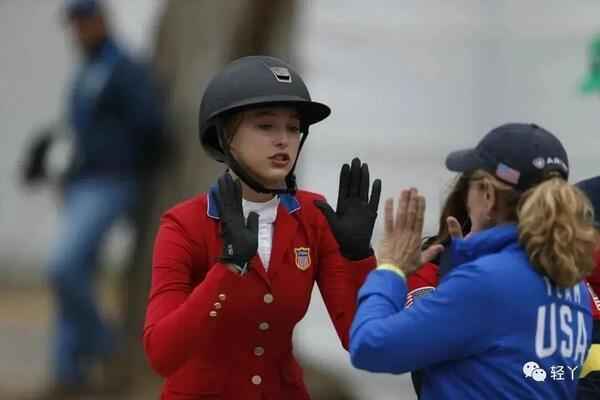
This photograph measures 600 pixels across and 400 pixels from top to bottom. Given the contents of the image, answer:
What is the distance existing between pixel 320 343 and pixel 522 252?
14.9 ft

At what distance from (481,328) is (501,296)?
78 millimetres

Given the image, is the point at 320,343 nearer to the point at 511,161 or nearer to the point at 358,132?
the point at 358,132

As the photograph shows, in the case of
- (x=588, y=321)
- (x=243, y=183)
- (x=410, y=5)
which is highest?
(x=410, y=5)

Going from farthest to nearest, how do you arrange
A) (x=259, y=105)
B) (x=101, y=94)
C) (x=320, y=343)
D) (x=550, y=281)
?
1. (x=320, y=343)
2. (x=101, y=94)
3. (x=259, y=105)
4. (x=550, y=281)

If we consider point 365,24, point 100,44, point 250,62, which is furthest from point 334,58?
point 250,62

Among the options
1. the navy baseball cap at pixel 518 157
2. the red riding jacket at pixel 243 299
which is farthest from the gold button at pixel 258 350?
the navy baseball cap at pixel 518 157

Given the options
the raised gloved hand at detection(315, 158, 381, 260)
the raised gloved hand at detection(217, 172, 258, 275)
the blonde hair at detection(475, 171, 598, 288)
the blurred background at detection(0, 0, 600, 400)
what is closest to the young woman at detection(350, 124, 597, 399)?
the blonde hair at detection(475, 171, 598, 288)

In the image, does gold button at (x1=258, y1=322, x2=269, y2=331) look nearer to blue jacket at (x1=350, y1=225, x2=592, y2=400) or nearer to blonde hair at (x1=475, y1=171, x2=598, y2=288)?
blue jacket at (x1=350, y1=225, x2=592, y2=400)

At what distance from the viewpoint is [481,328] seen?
128 inches

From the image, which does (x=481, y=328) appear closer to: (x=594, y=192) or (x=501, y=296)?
(x=501, y=296)

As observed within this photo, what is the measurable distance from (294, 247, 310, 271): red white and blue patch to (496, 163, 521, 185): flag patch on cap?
511 mm

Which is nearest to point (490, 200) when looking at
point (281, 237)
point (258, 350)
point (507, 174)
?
point (507, 174)

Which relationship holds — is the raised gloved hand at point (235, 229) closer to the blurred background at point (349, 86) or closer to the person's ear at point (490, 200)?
the person's ear at point (490, 200)

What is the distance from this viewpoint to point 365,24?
310 inches
